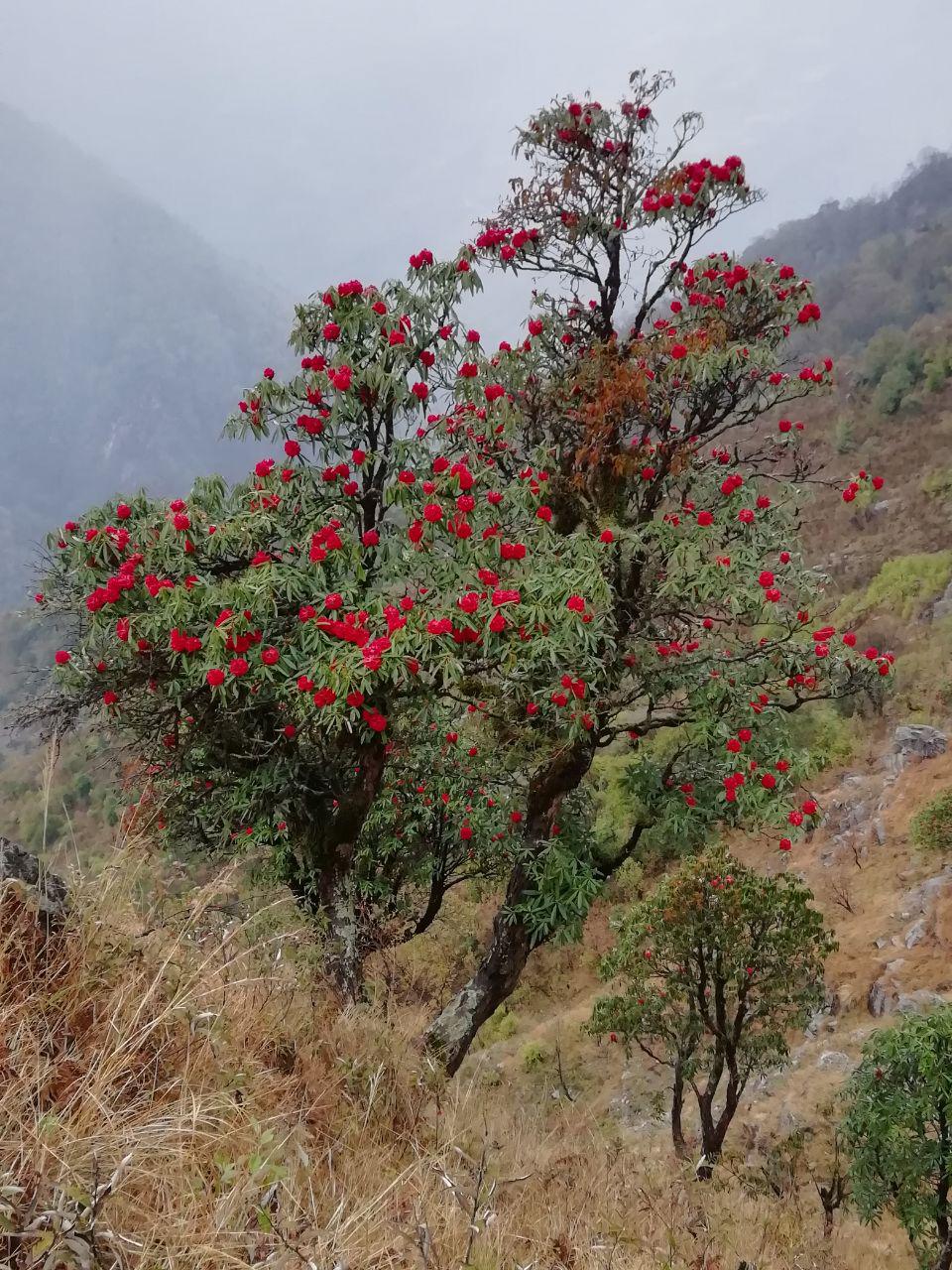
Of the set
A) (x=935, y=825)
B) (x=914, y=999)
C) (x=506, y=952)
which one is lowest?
(x=914, y=999)

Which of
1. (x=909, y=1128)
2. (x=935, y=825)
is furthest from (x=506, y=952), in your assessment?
(x=935, y=825)

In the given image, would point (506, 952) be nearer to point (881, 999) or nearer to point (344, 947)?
point (344, 947)

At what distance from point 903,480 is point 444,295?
2844cm

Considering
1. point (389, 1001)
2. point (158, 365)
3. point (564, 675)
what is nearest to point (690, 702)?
point (564, 675)

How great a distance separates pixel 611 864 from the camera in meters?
6.13

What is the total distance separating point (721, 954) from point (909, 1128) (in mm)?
2019

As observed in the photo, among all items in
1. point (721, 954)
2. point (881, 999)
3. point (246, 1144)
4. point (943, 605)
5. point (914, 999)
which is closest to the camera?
point (246, 1144)

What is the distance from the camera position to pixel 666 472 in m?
4.96

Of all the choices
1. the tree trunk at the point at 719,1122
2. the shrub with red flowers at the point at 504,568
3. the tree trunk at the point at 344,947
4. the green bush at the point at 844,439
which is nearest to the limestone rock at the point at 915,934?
the tree trunk at the point at 719,1122

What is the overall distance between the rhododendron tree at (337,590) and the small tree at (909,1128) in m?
3.27

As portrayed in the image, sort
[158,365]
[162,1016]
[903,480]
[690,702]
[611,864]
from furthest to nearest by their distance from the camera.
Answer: [158,365] < [903,480] < [611,864] < [690,702] < [162,1016]

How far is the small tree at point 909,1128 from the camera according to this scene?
4.59 metres

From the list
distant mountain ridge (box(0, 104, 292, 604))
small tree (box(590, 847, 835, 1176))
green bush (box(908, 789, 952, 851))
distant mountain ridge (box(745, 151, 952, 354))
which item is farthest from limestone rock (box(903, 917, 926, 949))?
distant mountain ridge (box(0, 104, 292, 604))

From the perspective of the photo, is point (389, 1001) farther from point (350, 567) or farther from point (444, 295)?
point (444, 295)
